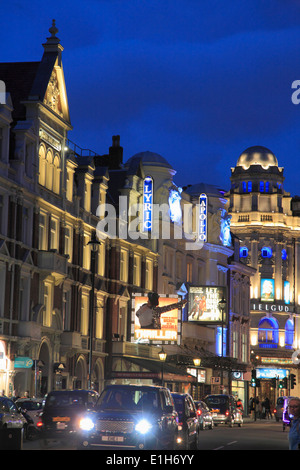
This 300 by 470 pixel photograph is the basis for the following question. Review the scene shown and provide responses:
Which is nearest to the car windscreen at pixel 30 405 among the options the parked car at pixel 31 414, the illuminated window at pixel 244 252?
the parked car at pixel 31 414

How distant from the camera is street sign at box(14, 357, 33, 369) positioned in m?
44.6

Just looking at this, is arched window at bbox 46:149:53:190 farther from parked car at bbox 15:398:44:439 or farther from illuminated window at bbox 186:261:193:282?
illuminated window at bbox 186:261:193:282

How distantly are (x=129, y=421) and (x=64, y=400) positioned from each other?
8.71 meters

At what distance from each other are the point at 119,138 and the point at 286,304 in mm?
48095

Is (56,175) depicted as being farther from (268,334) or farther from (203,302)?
(268,334)

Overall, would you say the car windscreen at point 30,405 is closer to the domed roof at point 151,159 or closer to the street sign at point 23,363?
the street sign at point 23,363

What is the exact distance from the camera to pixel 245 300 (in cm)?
9400

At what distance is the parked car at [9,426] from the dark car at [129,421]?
177cm

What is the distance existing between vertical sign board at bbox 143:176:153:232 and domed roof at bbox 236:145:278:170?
50001 mm

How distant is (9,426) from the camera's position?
23.5 m

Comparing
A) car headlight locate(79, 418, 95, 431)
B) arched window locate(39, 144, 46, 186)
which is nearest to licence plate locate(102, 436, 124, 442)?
car headlight locate(79, 418, 95, 431)

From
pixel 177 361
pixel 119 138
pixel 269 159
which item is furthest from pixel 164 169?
pixel 269 159

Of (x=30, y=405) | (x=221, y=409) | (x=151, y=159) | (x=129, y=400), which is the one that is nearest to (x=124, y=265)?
(x=151, y=159)

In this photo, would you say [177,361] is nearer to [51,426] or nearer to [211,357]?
[211,357]
